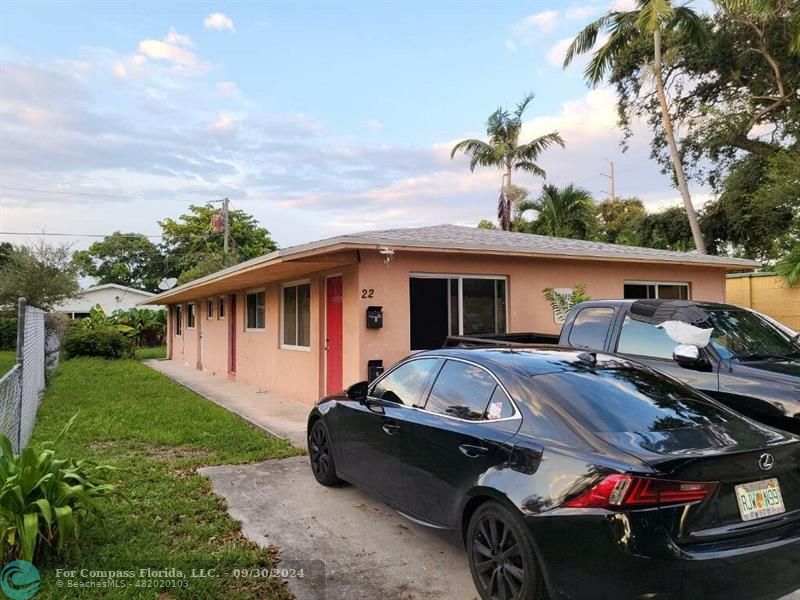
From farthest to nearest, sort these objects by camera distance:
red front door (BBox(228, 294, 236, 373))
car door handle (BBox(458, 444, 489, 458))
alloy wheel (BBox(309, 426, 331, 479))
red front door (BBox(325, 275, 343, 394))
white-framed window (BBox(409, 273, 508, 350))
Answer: red front door (BBox(228, 294, 236, 373)) < red front door (BBox(325, 275, 343, 394)) < white-framed window (BBox(409, 273, 508, 350)) < alloy wheel (BBox(309, 426, 331, 479)) < car door handle (BBox(458, 444, 489, 458))

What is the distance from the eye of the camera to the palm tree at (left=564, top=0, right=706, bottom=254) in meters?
18.0

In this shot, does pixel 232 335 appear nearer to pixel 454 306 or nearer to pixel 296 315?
pixel 296 315

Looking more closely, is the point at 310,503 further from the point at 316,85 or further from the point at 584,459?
the point at 316,85

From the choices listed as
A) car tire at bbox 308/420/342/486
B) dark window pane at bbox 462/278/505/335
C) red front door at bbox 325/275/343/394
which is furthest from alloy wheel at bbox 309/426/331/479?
dark window pane at bbox 462/278/505/335

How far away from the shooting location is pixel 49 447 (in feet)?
15.0

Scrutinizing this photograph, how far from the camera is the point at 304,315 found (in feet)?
36.6

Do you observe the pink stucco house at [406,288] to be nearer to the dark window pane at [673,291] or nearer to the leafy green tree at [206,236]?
the dark window pane at [673,291]

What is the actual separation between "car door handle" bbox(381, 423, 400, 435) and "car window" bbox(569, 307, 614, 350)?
8.48ft

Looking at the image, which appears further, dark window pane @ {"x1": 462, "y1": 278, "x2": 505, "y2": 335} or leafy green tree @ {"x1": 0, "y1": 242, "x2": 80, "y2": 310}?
leafy green tree @ {"x1": 0, "y1": 242, "x2": 80, "y2": 310}

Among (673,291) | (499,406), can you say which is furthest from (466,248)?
(673,291)

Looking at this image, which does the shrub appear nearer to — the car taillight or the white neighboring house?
the white neighboring house

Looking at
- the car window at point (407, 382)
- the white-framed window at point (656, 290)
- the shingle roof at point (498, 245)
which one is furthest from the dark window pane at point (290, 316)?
the car window at point (407, 382)

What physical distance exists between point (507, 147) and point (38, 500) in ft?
84.7

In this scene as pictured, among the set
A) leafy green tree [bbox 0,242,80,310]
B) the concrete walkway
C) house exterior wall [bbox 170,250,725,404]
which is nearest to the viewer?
the concrete walkway
